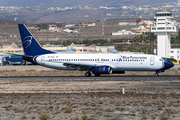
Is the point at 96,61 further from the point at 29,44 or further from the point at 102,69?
the point at 29,44

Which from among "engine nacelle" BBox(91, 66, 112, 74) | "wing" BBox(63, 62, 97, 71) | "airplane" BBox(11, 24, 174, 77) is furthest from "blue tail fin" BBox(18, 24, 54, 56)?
"engine nacelle" BBox(91, 66, 112, 74)

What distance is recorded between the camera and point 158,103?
26.2 metres

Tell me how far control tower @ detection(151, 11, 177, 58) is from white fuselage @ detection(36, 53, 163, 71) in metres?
71.1

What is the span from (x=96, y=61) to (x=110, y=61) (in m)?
2.38

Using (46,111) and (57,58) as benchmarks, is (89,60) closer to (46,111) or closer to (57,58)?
(57,58)

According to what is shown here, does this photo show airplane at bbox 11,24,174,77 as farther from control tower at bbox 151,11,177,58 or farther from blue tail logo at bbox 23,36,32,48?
control tower at bbox 151,11,177,58

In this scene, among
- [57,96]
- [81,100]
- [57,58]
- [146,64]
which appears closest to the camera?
[81,100]

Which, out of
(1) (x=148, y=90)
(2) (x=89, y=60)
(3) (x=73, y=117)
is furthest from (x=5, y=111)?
(2) (x=89, y=60)

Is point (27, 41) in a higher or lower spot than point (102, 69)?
higher

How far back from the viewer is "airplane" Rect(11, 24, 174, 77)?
4994 cm

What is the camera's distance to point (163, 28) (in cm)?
11956

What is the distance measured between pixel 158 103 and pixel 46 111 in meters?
8.97

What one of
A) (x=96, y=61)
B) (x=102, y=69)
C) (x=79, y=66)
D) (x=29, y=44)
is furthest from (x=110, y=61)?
(x=29, y=44)

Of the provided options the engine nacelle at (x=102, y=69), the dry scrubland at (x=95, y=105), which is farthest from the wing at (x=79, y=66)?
the dry scrubland at (x=95, y=105)
